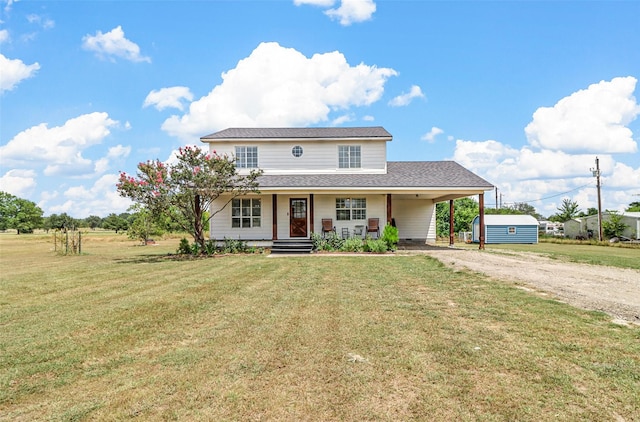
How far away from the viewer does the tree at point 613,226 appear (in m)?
34.5

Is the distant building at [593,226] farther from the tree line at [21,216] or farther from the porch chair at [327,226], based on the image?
the tree line at [21,216]

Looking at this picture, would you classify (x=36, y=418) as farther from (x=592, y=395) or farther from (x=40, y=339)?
(x=592, y=395)

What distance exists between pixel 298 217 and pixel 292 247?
243 centimetres

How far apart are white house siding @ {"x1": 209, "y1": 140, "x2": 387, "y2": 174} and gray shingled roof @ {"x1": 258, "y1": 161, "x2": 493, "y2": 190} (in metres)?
0.49

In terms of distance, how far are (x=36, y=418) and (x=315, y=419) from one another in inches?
89.6

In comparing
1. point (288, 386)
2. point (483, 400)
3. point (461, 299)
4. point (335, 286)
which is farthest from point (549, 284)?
point (288, 386)

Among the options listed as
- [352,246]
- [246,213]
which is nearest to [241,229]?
[246,213]

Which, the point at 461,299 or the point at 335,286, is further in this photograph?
the point at 335,286

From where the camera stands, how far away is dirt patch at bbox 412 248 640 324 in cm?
655

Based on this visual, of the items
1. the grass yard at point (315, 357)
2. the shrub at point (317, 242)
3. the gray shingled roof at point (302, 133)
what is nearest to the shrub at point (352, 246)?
the shrub at point (317, 242)

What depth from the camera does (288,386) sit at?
11.9 feet

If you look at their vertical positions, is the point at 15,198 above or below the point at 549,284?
above

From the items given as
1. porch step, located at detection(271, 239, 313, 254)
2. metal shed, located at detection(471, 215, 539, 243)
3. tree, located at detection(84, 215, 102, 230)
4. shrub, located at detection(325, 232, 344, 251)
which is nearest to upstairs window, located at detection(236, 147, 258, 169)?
porch step, located at detection(271, 239, 313, 254)

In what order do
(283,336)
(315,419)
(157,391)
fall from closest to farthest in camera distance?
(315,419)
(157,391)
(283,336)
